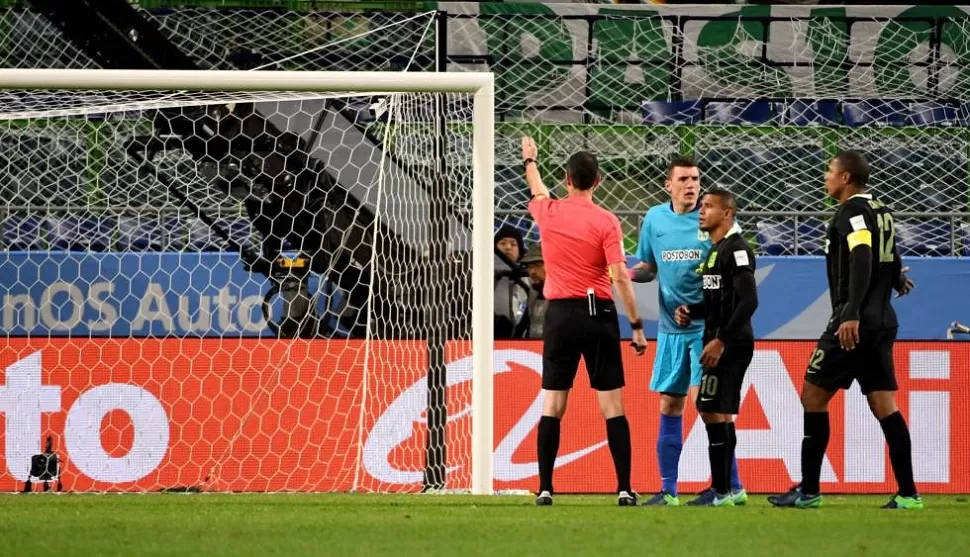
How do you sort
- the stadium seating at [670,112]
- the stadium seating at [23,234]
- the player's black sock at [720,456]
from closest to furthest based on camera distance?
1. the player's black sock at [720,456]
2. the stadium seating at [23,234]
3. the stadium seating at [670,112]

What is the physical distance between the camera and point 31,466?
313 inches

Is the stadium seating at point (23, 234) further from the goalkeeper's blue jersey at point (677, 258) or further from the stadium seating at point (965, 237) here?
the stadium seating at point (965, 237)

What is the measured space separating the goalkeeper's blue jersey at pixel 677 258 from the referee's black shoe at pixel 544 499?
104 centimetres

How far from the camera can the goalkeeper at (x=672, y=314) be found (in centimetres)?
670

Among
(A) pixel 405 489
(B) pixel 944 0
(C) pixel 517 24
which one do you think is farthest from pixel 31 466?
(B) pixel 944 0

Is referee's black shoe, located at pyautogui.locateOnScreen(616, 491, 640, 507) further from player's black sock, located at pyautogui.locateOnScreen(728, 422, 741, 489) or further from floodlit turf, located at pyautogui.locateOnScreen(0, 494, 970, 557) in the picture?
player's black sock, located at pyautogui.locateOnScreen(728, 422, 741, 489)

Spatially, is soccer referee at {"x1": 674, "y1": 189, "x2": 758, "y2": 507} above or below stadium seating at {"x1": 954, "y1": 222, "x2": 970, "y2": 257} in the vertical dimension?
below

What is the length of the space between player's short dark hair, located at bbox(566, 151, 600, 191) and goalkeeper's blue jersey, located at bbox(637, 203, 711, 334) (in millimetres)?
709

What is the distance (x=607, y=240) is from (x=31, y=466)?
3633mm

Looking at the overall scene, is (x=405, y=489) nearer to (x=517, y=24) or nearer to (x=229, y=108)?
(x=229, y=108)

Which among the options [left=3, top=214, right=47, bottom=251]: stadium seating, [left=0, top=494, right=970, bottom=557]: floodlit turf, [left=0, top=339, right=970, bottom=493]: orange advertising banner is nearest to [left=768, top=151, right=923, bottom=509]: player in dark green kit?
[left=0, top=494, right=970, bottom=557]: floodlit turf

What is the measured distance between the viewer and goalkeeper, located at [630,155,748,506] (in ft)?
22.0

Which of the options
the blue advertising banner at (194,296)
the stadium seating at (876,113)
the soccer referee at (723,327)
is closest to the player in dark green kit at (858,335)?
the soccer referee at (723,327)

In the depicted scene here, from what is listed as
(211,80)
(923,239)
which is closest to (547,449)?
(211,80)
